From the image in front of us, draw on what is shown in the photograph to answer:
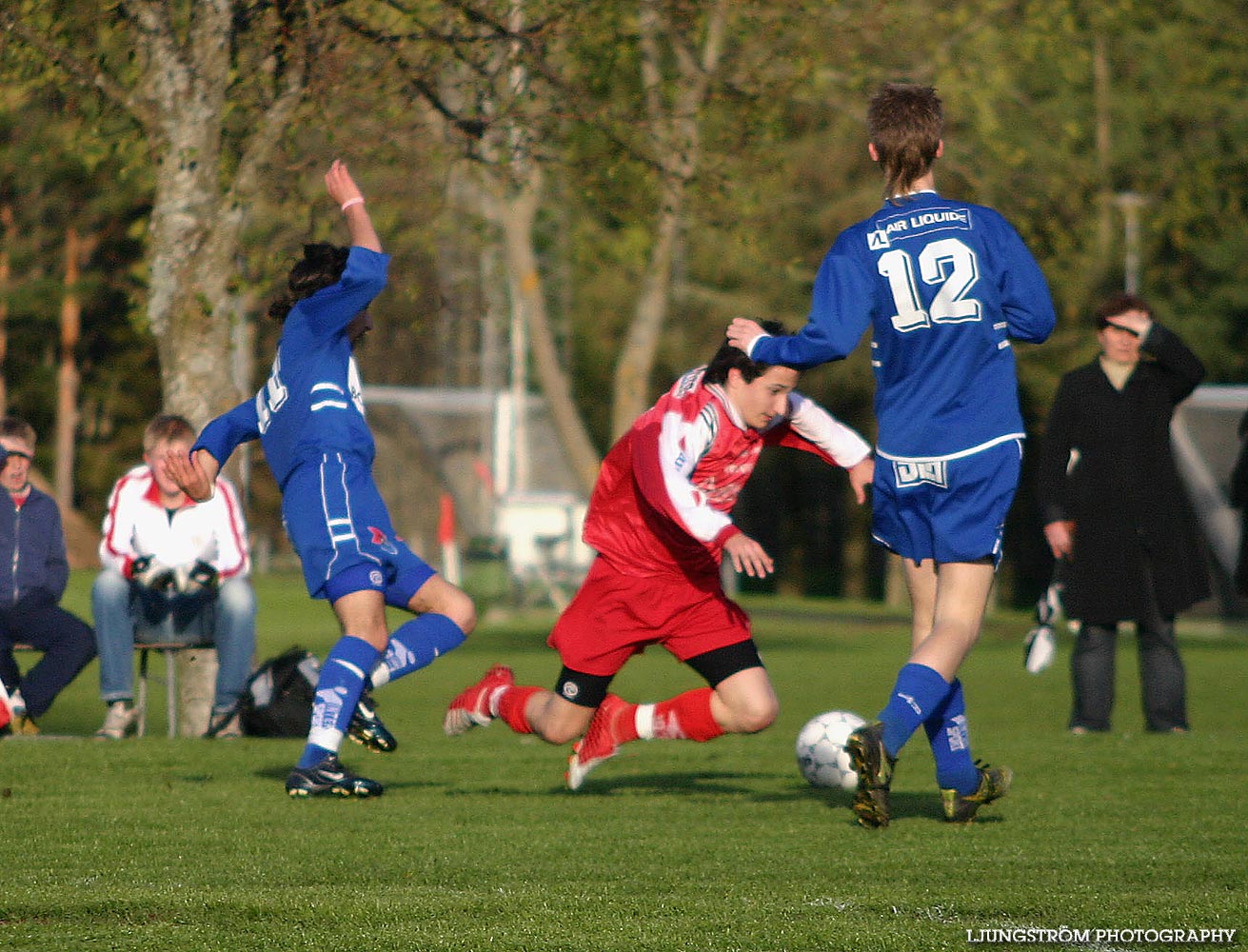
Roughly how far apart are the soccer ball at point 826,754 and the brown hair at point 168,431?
3.68m

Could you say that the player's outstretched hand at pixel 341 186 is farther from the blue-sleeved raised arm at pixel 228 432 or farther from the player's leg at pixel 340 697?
the player's leg at pixel 340 697

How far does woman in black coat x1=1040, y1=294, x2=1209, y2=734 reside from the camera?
10102 millimetres

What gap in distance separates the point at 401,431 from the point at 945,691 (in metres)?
23.7

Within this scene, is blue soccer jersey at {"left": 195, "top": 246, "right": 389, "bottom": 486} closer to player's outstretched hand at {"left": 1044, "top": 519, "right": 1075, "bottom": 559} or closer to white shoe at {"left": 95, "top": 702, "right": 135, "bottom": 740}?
white shoe at {"left": 95, "top": 702, "right": 135, "bottom": 740}

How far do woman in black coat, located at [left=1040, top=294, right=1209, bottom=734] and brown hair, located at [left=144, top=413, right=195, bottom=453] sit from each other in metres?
4.68

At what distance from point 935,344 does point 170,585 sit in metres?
5.29

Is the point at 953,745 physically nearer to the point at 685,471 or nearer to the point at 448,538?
the point at 685,471

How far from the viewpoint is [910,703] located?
18.6 feet

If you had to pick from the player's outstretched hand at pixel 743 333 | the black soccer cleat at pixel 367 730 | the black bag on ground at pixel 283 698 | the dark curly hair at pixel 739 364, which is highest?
the player's outstretched hand at pixel 743 333

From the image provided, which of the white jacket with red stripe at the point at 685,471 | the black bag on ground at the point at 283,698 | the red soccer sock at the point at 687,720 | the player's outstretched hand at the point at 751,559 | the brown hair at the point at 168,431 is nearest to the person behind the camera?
the player's outstretched hand at the point at 751,559

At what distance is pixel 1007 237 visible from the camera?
5820mm

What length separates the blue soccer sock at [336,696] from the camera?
6.66 m

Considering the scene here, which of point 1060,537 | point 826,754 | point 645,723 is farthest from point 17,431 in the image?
point 1060,537

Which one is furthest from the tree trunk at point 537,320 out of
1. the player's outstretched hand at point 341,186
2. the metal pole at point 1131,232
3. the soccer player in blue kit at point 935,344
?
the soccer player in blue kit at point 935,344
